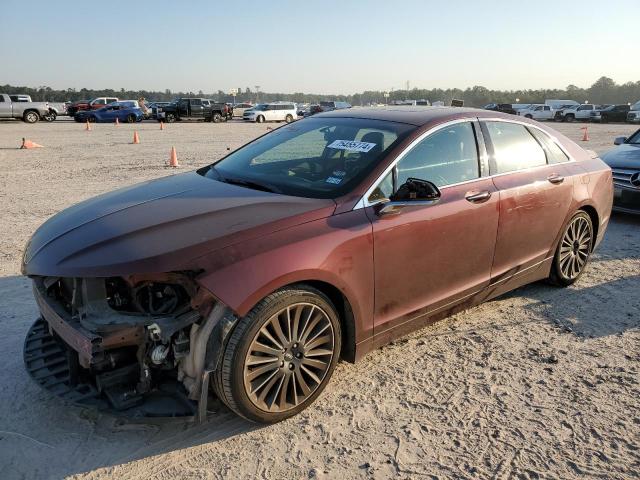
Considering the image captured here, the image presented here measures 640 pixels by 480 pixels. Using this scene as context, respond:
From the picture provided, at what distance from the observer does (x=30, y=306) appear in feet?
14.6

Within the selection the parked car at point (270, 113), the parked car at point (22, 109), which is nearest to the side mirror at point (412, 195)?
the parked car at point (22, 109)

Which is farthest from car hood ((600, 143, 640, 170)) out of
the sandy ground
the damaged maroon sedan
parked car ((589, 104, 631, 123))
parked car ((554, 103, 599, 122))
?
parked car ((554, 103, 599, 122))

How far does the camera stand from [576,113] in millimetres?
48000

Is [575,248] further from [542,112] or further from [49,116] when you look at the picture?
[542,112]

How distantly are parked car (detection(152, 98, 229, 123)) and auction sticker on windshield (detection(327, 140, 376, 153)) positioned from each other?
3830 centimetres

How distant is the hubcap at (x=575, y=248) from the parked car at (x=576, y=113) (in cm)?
4880

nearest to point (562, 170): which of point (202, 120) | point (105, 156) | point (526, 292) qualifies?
point (526, 292)

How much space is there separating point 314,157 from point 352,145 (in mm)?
356

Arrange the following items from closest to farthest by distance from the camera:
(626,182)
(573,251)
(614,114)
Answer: (573,251), (626,182), (614,114)

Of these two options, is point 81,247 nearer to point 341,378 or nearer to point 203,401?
point 203,401

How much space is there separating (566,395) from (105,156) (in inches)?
583

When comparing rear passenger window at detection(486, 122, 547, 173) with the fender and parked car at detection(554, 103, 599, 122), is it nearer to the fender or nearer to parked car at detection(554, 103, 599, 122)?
the fender

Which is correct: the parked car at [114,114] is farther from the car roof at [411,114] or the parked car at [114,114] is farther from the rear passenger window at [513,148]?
the rear passenger window at [513,148]

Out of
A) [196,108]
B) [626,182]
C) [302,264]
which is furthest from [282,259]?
[196,108]
